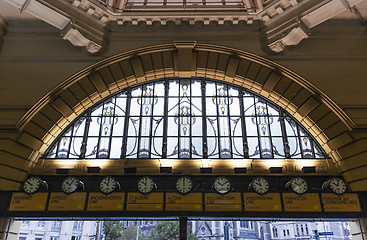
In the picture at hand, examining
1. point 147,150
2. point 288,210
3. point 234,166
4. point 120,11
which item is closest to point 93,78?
point 120,11

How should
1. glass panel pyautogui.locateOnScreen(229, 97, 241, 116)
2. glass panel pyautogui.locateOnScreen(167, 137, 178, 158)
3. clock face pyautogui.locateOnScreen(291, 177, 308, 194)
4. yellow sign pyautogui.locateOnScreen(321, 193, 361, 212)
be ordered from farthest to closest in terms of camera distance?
glass panel pyautogui.locateOnScreen(229, 97, 241, 116)
glass panel pyautogui.locateOnScreen(167, 137, 178, 158)
clock face pyautogui.locateOnScreen(291, 177, 308, 194)
yellow sign pyautogui.locateOnScreen(321, 193, 361, 212)

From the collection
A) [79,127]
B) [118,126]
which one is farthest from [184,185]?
[79,127]

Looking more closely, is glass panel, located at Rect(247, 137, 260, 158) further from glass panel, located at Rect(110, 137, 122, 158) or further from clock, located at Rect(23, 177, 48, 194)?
clock, located at Rect(23, 177, 48, 194)

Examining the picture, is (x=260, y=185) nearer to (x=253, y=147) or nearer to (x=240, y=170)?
(x=240, y=170)

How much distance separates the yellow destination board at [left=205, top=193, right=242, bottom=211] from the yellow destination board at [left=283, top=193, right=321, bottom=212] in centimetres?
189

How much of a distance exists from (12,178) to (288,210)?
11.1 m

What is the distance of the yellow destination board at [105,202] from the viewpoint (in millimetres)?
9969

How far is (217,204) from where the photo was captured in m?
9.99

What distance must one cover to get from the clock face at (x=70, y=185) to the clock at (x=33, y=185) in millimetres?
761

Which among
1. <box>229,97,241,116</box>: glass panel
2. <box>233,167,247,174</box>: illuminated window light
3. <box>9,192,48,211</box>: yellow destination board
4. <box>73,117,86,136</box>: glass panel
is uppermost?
<box>229,97,241,116</box>: glass panel

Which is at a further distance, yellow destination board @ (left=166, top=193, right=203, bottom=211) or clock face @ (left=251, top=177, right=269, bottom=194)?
clock face @ (left=251, top=177, right=269, bottom=194)

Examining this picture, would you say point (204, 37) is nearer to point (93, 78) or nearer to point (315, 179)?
point (93, 78)

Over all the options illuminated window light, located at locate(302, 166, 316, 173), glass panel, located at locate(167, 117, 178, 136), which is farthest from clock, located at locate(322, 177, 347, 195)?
glass panel, located at locate(167, 117, 178, 136)

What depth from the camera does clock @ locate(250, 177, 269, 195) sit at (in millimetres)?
10137
